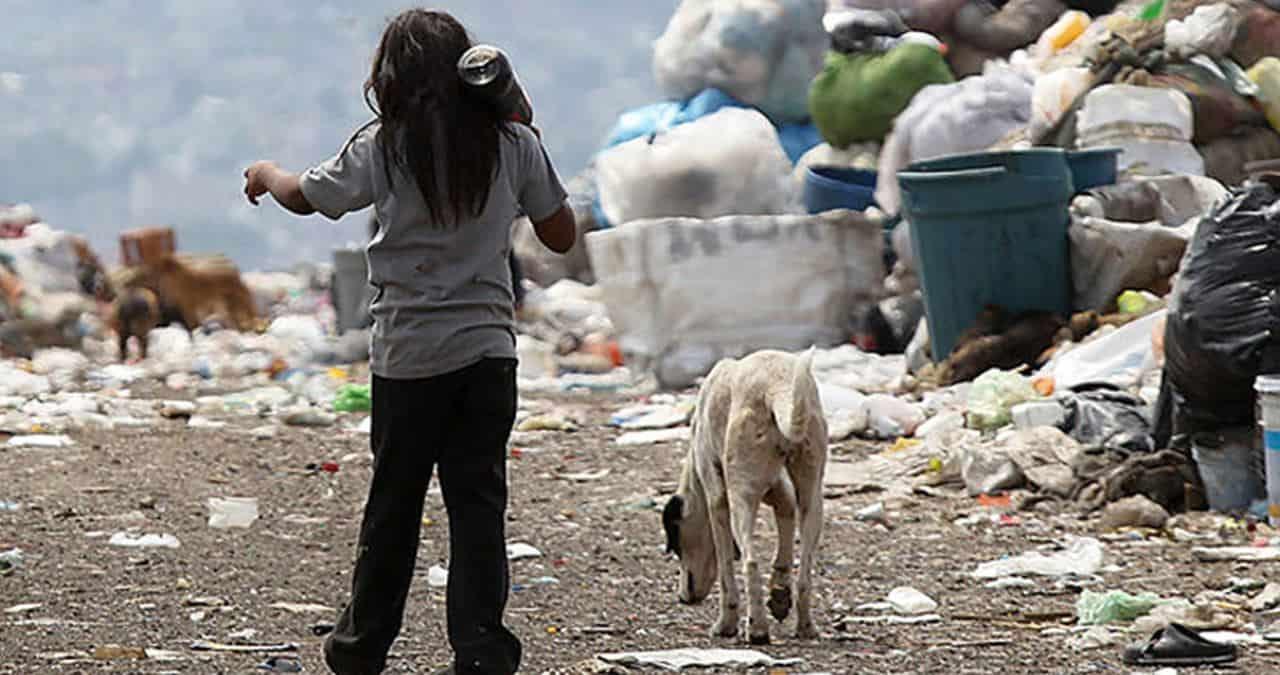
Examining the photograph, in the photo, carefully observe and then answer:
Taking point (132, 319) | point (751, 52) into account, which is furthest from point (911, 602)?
point (132, 319)

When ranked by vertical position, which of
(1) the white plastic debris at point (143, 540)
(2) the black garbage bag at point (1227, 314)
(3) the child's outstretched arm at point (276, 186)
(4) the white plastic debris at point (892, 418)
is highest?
(3) the child's outstretched arm at point (276, 186)

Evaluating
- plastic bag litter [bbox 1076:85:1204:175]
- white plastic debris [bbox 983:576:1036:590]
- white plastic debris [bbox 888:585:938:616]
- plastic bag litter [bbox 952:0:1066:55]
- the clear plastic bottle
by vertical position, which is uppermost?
plastic bag litter [bbox 952:0:1066:55]

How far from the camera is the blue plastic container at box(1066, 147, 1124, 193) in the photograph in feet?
33.5

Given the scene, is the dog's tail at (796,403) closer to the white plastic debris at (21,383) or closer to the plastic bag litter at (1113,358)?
the plastic bag litter at (1113,358)

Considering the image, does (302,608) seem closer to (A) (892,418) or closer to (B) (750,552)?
(B) (750,552)

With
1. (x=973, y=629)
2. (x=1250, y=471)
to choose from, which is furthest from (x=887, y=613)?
(x=1250, y=471)

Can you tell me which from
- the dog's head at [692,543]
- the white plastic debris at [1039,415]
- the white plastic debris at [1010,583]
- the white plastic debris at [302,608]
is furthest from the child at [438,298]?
the white plastic debris at [1039,415]

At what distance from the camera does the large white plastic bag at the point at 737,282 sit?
11602 millimetres

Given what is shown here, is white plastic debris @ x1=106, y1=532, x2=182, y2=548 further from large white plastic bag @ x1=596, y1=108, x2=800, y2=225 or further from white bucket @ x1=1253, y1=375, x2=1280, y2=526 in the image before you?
large white plastic bag @ x1=596, y1=108, x2=800, y2=225

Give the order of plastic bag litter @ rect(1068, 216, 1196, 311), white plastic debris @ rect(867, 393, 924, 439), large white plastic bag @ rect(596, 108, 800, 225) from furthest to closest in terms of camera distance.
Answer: large white plastic bag @ rect(596, 108, 800, 225), plastic bag litter @ rect(1068, 216, 1196, 311), white plastic debris @ rect(867, 393, 924, 439)

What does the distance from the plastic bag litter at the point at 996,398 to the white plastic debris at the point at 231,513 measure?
2.79 meters

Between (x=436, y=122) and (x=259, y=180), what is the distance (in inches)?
14.3

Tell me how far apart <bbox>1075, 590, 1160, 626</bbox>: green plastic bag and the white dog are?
0.67 m

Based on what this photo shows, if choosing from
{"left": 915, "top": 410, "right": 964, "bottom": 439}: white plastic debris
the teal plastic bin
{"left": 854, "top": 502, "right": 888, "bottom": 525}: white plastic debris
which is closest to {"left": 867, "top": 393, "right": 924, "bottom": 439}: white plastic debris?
{"left": 915, "top": 410, "right": 964, "bottom": 439}: white plastic debris
